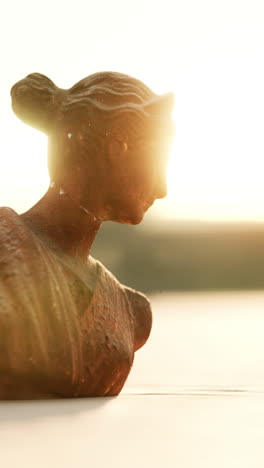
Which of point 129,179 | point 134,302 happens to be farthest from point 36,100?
point 134,302

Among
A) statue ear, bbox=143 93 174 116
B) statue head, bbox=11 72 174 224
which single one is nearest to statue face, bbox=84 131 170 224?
statue head, bbox=11 72 174 224

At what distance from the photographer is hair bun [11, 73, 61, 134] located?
11.6 feet

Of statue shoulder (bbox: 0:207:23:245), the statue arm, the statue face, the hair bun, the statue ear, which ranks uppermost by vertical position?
the statue ear

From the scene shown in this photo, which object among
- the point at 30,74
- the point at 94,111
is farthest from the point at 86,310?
the point at 30,74

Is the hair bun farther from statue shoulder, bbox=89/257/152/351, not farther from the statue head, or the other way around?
statue shoulder, bbox=89/257/152/351

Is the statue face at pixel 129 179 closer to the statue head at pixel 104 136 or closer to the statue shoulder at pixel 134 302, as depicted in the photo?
the statue head at pixel 104 136

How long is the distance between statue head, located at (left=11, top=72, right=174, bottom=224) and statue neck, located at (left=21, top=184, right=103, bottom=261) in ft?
0.15

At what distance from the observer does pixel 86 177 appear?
346cm

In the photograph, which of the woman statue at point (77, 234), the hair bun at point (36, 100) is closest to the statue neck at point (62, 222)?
the woman statue at point (77, 234)

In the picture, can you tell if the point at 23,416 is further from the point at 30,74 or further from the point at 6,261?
the point at 30,74

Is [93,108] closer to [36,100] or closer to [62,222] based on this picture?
[36,100]

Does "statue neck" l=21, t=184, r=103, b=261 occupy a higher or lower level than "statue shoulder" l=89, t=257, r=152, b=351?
higher

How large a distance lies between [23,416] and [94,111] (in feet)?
4.49

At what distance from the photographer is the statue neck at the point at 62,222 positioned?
11.5 feet
